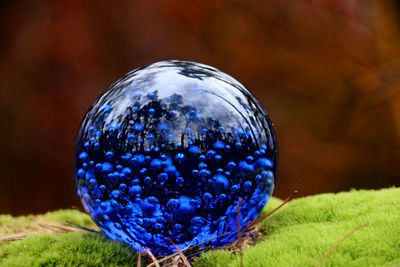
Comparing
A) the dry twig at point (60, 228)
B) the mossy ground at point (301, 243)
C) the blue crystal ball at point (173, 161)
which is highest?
the blue crystal ball at point (173, 161)

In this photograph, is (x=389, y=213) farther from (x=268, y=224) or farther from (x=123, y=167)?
(x=123, y=167)

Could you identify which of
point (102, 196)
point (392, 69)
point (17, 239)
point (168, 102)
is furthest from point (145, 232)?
point (392, 69)

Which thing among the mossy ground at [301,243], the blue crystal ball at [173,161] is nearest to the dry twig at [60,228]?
the mossy ground at [301,243]

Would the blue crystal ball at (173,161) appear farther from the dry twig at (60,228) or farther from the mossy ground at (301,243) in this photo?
the dry twig at (60,228)

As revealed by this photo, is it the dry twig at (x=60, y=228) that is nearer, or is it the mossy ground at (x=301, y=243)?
the mossy ground at (x=301, y=243)

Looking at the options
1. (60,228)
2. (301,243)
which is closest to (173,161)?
(301,243)

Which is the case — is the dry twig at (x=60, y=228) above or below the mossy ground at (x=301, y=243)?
below
